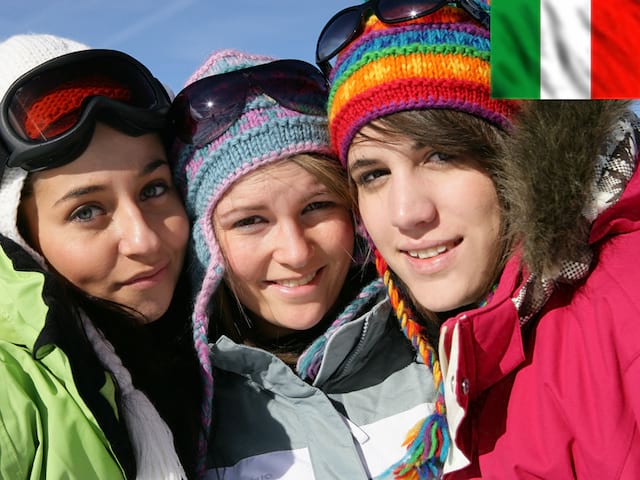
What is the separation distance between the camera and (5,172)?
85.0 inches

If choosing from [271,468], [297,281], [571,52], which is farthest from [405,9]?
[271,468]

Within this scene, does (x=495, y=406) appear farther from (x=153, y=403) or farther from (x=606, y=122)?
(x=153, y=403)

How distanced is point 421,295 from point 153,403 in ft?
3.25

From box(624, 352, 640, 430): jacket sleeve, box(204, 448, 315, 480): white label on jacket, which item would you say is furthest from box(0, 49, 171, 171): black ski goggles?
box(624, 352, 640, 430): jacket sleeve

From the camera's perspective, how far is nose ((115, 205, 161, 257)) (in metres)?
2.18

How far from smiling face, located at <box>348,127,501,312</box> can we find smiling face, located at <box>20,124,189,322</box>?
2.71 feet

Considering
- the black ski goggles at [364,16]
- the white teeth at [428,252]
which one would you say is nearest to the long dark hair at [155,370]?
the white teeth at [428,252]

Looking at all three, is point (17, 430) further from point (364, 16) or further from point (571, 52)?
point (571, 52)

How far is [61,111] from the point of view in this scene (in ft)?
7.11

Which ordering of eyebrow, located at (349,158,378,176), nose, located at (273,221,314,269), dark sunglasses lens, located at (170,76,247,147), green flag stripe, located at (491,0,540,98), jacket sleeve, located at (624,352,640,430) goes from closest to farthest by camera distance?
jacket sleeve, located at (624,352,640,430) < green flag stripe, located at (491,0,540,98) < eyebrow, located at (349,158,378,176) < nose, located at (273,221,314,269) < dark sunglasses lens, located at (170,76,247,147)

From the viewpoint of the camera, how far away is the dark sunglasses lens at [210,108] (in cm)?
242

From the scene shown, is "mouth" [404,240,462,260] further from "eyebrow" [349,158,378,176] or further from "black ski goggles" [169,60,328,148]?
"black ski goggles" [169,60,328,148]

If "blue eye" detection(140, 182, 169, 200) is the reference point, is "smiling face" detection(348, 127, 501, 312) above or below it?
below

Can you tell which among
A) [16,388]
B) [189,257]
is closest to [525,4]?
[189,257]
